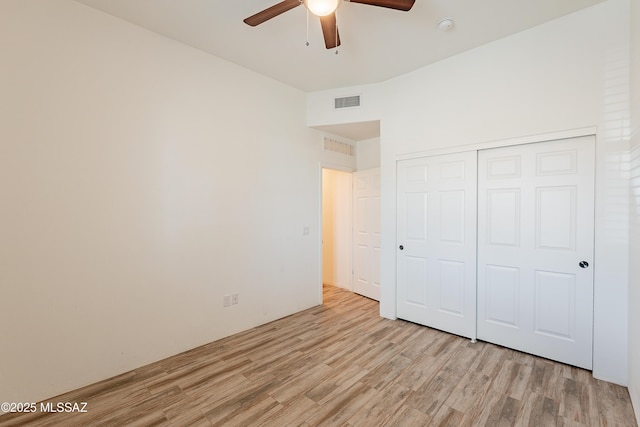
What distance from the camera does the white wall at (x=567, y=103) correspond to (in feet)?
7.11

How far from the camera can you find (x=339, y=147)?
4.45 meters

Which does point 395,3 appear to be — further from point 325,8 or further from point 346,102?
point 346,102

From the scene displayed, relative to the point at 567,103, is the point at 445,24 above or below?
above

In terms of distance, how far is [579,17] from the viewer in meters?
2.31

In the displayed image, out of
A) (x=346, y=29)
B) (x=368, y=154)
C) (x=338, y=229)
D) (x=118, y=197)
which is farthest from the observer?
(x=338, y=229)

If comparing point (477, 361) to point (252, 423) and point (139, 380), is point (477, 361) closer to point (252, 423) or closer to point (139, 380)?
point (252, 423)

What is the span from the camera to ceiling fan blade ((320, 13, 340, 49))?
189cm

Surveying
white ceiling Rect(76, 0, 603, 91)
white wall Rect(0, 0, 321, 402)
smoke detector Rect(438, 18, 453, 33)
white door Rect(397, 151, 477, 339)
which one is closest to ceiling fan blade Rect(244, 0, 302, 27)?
white ceiling Rect(76, 0, 603, 91)

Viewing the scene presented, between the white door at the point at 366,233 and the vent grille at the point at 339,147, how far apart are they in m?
0.39

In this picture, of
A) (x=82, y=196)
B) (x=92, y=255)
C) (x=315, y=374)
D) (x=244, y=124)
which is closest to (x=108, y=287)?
(x=92, y=255)

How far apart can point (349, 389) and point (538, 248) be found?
2.18 metres

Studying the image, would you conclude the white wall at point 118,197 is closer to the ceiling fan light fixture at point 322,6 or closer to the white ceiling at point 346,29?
the white ceiling at point 346,29

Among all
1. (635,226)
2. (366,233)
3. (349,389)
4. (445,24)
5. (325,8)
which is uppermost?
(445,24)

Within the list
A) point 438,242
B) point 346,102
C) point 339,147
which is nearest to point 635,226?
point 438,242
